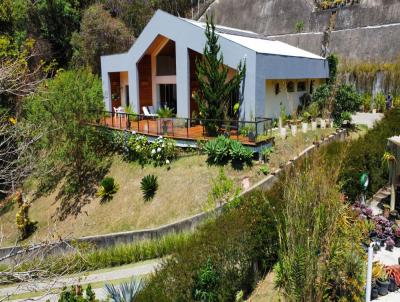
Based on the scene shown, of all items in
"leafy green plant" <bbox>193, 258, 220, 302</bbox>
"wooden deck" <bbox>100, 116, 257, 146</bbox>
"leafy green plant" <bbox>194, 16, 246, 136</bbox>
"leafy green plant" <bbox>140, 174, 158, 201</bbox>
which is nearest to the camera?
"leafy green plant" <bbox>193, 258, 220, 302</bbox>

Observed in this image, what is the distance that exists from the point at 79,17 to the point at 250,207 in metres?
34.9

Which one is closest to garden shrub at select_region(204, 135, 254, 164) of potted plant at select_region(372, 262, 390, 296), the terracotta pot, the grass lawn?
the grass lawn

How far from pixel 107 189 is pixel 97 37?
1869 cm

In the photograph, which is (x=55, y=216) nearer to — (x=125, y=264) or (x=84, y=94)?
(x=84, y=94)

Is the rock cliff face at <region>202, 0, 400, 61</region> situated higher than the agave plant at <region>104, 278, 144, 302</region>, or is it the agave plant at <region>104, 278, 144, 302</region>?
the rock cliff face at <region>202, 0, 400, 61</region>

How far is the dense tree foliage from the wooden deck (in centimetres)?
1385

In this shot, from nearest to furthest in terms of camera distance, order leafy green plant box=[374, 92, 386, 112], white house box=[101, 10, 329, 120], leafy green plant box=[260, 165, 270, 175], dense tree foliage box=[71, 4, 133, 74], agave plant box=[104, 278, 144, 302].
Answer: agave plant box=[104, 278, 144, 302]
leafy green plant box=[260, 165, 270, 175]
white house box=[101, 10, 329, 120]
leafy green plant box=[374, 92, 386, 112]
dense tree foliage box=[71, 4, 133, 74]

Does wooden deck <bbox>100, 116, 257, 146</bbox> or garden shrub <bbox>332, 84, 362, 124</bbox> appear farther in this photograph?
garden shrub <bbox>332, 84, 362, 124</bbox>

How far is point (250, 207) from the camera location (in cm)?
812

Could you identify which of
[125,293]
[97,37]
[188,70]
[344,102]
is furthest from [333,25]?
[125,293]

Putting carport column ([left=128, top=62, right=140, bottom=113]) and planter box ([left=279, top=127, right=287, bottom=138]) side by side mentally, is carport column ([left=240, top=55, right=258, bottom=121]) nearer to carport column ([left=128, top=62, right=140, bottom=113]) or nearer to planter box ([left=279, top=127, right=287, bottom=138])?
planter box ([left=279, top=127, right=287, bottom=138])

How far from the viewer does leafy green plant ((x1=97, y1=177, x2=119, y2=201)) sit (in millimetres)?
17781

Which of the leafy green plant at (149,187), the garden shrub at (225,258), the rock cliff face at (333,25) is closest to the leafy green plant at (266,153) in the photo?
the leafy green plant at (149,187)

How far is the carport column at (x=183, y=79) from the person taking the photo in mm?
19969
